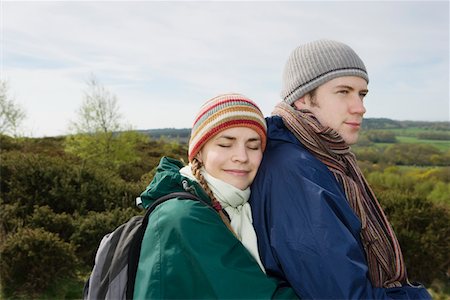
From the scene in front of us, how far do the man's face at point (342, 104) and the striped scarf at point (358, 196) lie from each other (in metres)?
0.06

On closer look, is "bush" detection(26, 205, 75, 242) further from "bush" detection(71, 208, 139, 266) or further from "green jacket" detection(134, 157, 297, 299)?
"green jacket" detection(134, 157, 297, 299)

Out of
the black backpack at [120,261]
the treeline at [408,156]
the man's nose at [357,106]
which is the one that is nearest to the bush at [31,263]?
the black backpack at [120,261]

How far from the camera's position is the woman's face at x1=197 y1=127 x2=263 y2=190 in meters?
2.21

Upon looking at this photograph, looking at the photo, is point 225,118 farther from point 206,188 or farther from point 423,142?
point 423,142

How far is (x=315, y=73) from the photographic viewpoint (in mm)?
2338

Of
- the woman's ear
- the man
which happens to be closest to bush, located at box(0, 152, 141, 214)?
the woman's ear

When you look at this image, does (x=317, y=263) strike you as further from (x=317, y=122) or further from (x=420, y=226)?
(x=420, y=226)

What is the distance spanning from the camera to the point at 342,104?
232 centimetres

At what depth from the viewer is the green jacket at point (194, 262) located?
5.88 ft

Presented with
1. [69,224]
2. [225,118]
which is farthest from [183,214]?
[69,224]

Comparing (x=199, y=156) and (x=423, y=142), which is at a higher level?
(x=199, y=156)

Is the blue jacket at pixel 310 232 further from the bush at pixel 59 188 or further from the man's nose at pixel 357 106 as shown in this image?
the bush at pixel 59 188

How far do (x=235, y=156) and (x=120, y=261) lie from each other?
722 mm

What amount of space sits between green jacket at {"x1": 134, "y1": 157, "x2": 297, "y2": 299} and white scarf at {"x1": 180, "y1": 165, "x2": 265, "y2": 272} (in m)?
0.14
